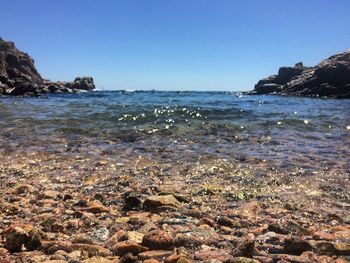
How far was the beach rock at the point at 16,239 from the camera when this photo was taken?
395cm

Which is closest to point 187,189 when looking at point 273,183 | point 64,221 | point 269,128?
point 273,183

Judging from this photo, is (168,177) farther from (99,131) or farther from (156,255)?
(99,131)

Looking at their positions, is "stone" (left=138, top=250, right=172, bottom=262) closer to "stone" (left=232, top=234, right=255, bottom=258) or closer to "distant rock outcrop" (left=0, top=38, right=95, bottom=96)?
"stone" (left=232, top=234, right=255, bottom=258)

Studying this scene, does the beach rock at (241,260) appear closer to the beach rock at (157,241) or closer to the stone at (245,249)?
the stone at (245,249)

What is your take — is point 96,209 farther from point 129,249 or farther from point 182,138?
point 182,138

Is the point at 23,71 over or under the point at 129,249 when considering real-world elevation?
over

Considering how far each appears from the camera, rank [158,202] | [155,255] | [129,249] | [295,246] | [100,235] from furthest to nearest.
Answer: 1. [158,202]
2. [100,235]
3. [295,246]
4. [129,249]
5. [155,255]

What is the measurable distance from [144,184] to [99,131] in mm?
6782

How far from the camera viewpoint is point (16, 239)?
3988 mm

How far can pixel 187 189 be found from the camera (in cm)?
667

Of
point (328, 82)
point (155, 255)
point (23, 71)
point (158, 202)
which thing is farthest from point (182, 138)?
point (23, 71)

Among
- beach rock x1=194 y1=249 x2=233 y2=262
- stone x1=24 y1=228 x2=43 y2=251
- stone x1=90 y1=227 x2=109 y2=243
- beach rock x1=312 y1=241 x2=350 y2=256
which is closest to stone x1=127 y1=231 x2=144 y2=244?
stone x1=90 y1=227 x2=109 y2=243

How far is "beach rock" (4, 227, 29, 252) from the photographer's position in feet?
13.0

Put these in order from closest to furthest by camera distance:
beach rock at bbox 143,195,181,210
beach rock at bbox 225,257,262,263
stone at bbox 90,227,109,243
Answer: beach rock at bbox 225,257,262,263, stone at bbox 90,227,109,243, beach rock at bbox 143,195,181,210
